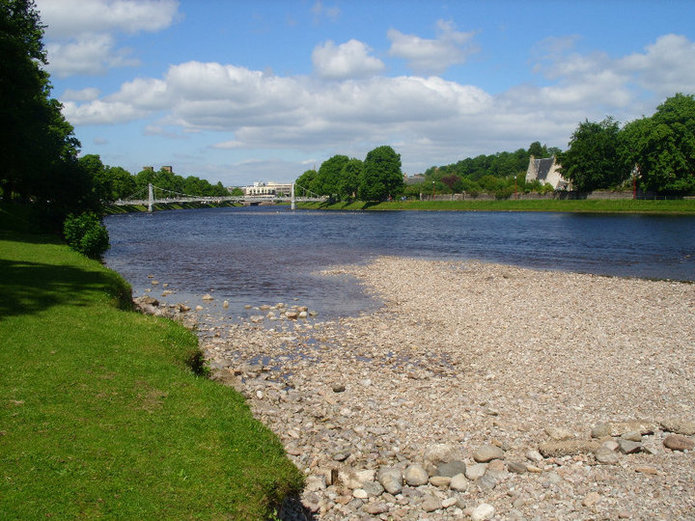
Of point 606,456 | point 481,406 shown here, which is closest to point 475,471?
point 606,456

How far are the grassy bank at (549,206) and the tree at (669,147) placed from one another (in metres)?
3.71

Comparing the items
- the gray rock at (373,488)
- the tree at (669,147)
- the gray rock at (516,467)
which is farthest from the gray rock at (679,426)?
the tree at (669,147)

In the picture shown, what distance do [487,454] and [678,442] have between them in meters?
3.59

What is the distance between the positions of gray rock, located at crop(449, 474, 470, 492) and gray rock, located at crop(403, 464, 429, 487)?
0.44 meters

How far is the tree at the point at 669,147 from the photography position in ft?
300

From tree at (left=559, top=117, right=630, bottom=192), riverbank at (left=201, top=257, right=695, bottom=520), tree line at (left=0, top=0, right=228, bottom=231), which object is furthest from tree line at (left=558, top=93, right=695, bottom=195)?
tree line at (left=0, top=0, right=228, bottom=231)

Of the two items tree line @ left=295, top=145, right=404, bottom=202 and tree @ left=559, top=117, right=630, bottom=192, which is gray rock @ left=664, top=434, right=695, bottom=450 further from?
tree line @ left=295, top=145, right=404, bottom=202

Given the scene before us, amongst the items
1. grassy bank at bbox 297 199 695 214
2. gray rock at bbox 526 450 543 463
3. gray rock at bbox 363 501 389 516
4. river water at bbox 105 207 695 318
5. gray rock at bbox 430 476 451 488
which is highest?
grassy bank at bbox 297 199 695 214

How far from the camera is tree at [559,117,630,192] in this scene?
357 ft

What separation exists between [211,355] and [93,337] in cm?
408

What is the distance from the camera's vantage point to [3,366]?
9297 mm

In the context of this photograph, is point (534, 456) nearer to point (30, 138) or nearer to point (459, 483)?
point (459, 483)

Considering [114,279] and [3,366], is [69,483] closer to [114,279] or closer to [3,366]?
[3,366]

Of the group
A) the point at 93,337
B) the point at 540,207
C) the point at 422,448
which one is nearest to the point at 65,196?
the point at 93,337
